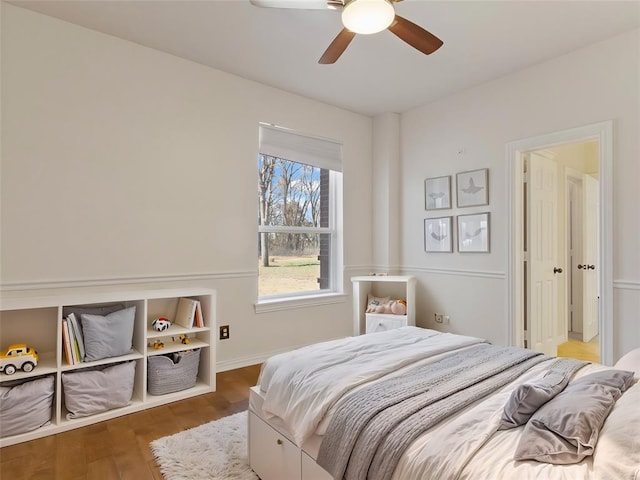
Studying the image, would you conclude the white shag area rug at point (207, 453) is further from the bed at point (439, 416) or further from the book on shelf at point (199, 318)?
the book on shelf at point (199, 318)

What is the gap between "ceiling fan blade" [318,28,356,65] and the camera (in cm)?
203

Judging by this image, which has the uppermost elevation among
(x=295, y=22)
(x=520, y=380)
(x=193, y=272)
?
(x=295, y=22)

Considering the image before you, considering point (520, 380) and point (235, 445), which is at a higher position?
point (520, 380)

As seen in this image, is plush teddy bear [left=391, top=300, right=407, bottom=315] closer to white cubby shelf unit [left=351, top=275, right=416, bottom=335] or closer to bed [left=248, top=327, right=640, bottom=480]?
white cubby shelf unit [left=351, top=275, right=416, bottom=335]

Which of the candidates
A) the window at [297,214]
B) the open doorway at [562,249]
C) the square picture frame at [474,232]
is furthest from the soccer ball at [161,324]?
the open doorway at [562,249]

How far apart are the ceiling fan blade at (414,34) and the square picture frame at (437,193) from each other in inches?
77.4

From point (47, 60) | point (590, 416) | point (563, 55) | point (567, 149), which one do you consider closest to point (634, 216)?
point (563, 55)

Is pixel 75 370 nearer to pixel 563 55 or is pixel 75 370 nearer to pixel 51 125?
pixel 51 125

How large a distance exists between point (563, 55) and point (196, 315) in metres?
3.72

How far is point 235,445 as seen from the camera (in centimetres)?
212

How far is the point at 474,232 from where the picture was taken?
3.70 meters

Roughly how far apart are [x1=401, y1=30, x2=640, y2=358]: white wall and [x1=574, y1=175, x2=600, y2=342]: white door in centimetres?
180

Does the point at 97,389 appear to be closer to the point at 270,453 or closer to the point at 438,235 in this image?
the point at 270,453

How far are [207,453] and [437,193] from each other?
3243 millimetres
